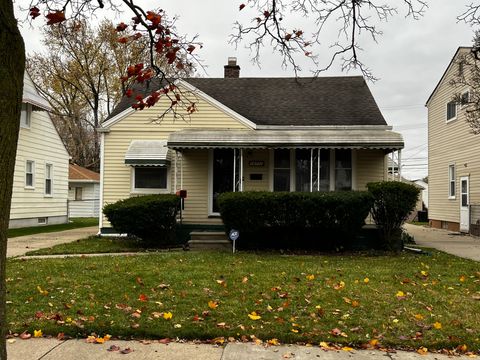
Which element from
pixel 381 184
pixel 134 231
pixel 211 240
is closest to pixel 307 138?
pixel 381 184

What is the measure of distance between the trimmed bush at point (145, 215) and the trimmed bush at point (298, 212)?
161 centimetres

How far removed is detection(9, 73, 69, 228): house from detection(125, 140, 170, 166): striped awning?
6.86 metres

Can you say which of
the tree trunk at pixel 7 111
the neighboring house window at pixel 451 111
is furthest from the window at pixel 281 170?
the tree trunk at pixel 7 111

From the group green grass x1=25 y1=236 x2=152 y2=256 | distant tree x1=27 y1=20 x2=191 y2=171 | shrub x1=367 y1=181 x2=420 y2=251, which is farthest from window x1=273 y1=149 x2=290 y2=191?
distant tree x1=27 y1=20 x2=191 y2=171

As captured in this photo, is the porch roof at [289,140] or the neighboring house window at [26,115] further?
the neighboring house window at [26,115]

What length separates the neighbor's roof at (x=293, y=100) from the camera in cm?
1565

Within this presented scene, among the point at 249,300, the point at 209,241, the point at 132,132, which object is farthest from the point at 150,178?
the point at 249,300

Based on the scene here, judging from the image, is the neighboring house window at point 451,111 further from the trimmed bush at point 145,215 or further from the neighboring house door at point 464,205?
the trimmed bush at point 145,215

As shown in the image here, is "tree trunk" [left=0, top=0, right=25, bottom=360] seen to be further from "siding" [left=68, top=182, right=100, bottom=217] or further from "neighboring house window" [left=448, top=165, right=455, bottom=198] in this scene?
"siding" [left=68, top=182, right=100, bottom=217]

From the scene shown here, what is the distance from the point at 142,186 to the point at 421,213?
2412 centimetres

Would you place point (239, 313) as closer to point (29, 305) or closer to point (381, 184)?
point (29, 305)

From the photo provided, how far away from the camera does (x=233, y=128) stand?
609 inches

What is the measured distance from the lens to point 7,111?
2.92m

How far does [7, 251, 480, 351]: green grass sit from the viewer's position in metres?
5.35
